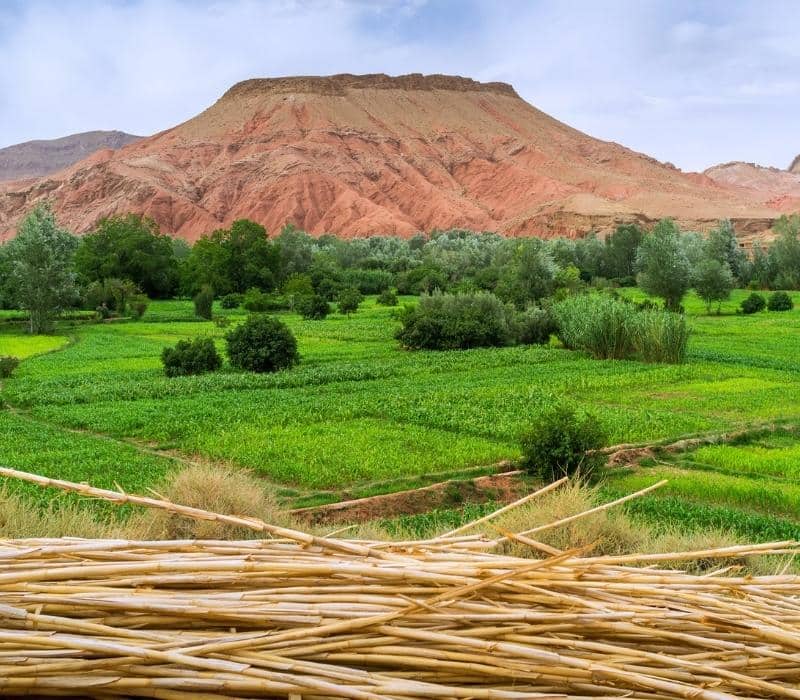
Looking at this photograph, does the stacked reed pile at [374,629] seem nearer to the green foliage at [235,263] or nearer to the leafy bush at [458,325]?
the leafy bush at [458,325]

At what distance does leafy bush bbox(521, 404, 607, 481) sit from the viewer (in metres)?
12.9

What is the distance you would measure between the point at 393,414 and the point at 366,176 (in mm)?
111075

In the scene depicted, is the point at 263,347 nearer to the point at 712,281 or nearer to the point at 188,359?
the point at 188,359

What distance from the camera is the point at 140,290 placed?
58.7 meters

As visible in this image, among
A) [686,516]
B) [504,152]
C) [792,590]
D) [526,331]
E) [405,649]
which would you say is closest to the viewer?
[405,649]

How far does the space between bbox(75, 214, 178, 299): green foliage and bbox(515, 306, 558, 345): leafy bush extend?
31.3 m

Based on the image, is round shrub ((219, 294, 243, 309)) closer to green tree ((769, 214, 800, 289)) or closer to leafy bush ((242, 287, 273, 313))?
leafy bush ((242, 287, 273, 313))

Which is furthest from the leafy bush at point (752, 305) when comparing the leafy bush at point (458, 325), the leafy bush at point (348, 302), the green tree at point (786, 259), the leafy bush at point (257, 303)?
the leafy bush at point (257, 303)

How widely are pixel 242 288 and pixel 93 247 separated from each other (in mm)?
10269

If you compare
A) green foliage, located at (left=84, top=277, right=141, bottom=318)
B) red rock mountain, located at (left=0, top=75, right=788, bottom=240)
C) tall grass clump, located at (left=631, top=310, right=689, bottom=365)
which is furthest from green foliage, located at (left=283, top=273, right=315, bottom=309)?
red rock mountain, located at (left=0, top=75, right=788, bottom=240)

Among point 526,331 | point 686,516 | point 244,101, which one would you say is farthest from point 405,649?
point 244,101

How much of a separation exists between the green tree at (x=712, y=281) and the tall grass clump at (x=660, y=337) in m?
19.8

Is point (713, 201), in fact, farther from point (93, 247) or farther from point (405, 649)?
point (405, 649)

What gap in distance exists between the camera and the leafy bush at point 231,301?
2144 inches
